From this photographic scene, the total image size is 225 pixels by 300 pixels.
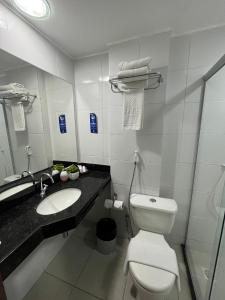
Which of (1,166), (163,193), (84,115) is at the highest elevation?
(84,115)

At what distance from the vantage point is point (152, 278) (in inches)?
37.2

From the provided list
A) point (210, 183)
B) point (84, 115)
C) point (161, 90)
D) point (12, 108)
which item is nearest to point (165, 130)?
point (161, 90)

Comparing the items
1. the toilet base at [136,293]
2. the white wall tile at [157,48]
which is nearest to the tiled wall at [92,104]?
the white wall tile at [157,48]

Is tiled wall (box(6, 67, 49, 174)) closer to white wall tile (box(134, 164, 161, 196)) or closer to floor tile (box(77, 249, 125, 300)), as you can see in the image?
white wall tile (box(134, 164, 161, 196))

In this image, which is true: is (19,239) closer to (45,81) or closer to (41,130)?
(41,130)

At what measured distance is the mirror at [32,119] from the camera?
1.03 m

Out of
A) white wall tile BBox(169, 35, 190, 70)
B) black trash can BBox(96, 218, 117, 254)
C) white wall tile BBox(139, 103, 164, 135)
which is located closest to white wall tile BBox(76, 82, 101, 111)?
white wall tile BBox(139, 103, 164, 135)

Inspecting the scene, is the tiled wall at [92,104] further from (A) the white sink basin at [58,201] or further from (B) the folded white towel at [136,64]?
(A) the white sink basin at [58,201]

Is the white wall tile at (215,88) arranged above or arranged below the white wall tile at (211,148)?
above

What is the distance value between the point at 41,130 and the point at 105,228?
4.58 feet

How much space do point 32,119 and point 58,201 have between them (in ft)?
2.70

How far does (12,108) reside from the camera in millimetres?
1076

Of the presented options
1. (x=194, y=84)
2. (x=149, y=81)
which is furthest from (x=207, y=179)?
(x=149, y=81)

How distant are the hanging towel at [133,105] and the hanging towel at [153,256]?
3.48ft
